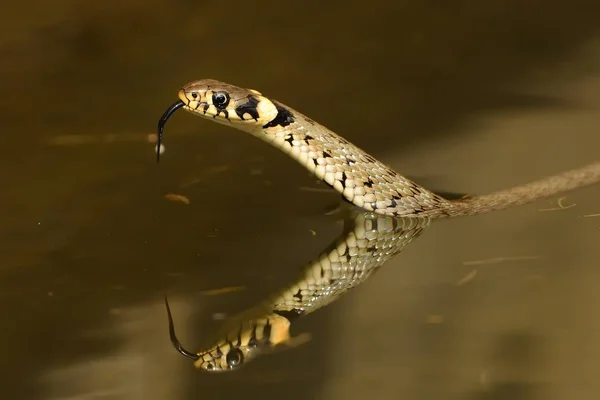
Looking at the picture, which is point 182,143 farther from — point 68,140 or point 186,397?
point 186,397

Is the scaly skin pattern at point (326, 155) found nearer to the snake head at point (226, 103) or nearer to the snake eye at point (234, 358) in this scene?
the snake head at point (226, 103)

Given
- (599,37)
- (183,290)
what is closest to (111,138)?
(183,290)

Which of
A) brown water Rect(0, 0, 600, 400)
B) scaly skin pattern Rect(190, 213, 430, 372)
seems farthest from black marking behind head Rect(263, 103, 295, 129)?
scaly skin pattern Rect(190, 213, 430, 372)

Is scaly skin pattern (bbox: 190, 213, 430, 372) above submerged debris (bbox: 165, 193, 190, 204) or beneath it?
beneath

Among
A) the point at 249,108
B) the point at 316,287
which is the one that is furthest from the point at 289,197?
the point at 316,287

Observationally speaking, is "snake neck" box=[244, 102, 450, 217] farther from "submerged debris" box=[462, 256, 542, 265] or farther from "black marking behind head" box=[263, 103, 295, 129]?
"submerged debris" box=[462, 256, 542, 265]

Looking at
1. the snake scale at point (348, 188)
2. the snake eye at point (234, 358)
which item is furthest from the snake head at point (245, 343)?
the snake scale at point (348, 188)

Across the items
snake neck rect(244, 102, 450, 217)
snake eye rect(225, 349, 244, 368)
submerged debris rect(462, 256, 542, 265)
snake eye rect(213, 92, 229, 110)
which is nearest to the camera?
snake eye rect(225, 349, 244, 368)

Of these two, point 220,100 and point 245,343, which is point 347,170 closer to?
point 220,100
